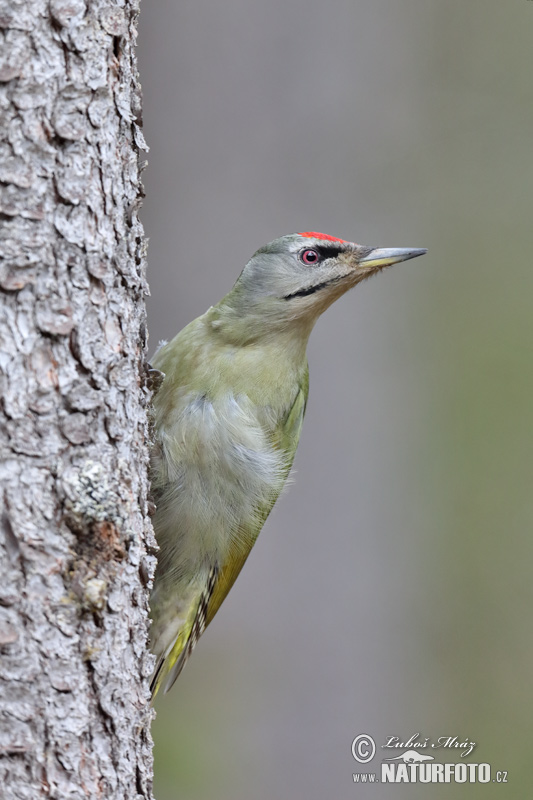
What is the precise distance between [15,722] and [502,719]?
493 centimetres

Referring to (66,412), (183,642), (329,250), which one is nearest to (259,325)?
(329,250)

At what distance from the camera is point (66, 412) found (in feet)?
5.90

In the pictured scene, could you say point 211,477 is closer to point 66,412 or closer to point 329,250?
point 329,250

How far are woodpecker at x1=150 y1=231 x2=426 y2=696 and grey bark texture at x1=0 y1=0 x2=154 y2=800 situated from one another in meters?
0.99

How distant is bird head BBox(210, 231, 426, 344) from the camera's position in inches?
122

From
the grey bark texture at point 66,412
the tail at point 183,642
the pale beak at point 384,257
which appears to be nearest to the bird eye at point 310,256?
the pale beak at point 384,257

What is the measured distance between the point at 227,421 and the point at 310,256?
697 mm

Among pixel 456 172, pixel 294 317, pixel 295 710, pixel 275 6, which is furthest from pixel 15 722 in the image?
pixel 456 172

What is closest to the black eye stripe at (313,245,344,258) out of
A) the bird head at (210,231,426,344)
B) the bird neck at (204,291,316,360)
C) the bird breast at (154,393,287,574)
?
the bird head at (210,231,426,344)

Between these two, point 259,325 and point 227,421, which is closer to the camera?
point 227,421

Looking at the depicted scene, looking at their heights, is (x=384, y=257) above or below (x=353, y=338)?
below

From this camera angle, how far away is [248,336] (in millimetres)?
3145

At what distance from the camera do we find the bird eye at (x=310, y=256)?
3.17 meters

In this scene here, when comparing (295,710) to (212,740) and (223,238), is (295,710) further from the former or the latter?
(223,238)
